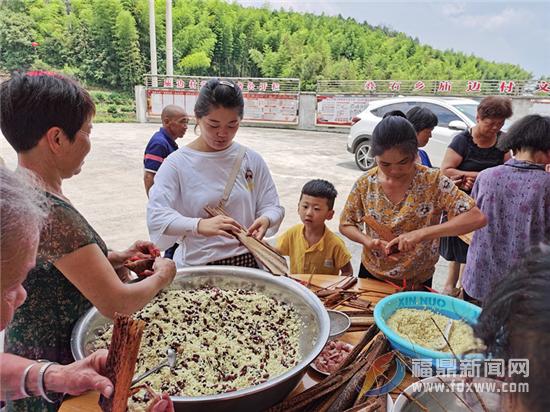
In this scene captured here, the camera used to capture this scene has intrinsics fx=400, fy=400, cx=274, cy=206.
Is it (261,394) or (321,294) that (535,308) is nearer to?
(261,394)

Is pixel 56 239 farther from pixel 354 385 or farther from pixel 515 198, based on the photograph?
pixel 515 198

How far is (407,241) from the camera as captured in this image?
171 cm

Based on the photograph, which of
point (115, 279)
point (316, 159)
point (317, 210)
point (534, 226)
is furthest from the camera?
point (316, 159)

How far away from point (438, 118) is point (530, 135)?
615 centimetres

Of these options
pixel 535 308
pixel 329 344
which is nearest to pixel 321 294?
pixel 329 344

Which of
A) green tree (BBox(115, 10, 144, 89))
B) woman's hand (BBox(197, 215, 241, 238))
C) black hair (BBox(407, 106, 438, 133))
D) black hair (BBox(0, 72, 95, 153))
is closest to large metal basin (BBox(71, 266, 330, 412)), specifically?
woman's hand (BBox(197, 215, 241, 238))

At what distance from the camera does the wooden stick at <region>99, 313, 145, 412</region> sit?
829mm

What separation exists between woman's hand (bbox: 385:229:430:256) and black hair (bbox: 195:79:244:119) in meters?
0.90

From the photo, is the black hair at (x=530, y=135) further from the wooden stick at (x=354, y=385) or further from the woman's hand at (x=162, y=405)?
the woman's hand at (x=162, y=405)

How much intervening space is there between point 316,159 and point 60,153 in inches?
377

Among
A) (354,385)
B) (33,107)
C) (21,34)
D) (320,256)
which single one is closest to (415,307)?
(354,385)

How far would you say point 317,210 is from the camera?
2459 millimetres

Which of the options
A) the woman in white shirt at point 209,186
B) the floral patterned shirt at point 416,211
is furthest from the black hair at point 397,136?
the woman in white shirt at point 209,186

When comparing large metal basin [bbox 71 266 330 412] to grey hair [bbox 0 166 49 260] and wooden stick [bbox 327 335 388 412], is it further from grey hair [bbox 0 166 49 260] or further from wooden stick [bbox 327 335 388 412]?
grey hair [bbox 0 166 49 260]
